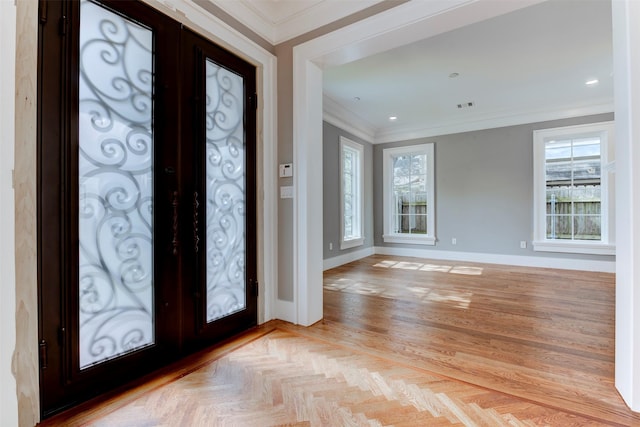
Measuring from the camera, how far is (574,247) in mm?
4812

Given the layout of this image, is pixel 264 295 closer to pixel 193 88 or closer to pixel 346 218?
pixel 193 88

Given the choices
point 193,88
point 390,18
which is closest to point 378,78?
point 390,18

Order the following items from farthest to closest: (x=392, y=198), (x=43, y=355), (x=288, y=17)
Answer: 1. (x=392, y=198)
2. (x=288, y=17)
3. (x=43, y=355)

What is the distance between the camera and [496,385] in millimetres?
1702

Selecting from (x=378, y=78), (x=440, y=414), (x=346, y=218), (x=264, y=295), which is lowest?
(x=440, y=414)

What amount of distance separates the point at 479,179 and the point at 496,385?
15.1 ft

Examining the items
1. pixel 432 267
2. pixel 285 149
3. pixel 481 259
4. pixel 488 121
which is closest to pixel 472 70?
pixel 488 121

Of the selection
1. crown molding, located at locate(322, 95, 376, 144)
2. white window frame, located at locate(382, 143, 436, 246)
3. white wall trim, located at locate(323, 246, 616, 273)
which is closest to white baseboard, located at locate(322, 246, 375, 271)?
white wall trim, located at locate(323, 246, 616, 273)

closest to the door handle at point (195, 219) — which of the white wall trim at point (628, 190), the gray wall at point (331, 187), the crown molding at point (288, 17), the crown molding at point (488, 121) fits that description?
the crown molding at point (288, 17)

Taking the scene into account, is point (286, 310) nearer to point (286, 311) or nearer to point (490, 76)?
point (286, 311)

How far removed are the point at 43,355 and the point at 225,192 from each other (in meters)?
1.37

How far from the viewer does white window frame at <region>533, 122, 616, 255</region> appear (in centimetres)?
458

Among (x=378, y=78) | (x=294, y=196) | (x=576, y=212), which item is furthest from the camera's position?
(x=576, y=212)

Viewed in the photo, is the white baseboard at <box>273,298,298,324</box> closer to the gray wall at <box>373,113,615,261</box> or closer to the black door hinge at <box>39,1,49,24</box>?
the black door hinge at <box>39,1,49,24</box>
